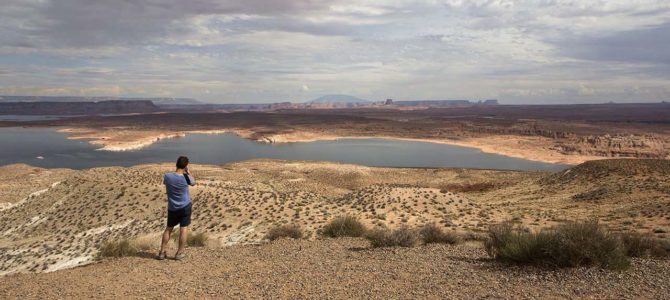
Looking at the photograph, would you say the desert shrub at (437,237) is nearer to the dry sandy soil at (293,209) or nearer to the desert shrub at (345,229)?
the desert shrub at (345,229)

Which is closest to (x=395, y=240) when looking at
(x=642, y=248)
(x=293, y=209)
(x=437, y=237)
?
(x=437, y=237)

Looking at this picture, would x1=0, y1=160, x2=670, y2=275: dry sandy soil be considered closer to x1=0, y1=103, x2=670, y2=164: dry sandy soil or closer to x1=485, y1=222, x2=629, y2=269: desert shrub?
x1=485, y1=222, x2=629, y2=269: desert shrub

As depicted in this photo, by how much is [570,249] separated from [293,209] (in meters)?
11.0

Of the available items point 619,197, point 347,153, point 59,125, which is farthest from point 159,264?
point 59,125

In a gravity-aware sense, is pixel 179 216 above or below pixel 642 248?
above

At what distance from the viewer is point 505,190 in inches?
1101

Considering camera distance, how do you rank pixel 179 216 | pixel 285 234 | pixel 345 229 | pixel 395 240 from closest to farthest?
pixel 179 216, pixel 395 240, pixel 285 234, pixel 345 229

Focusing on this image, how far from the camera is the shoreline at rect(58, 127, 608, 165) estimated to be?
61403 millimetres

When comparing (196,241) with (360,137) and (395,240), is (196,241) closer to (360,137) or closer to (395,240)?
(395,240)

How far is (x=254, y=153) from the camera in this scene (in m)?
65.2

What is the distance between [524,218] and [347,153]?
49.8 meters

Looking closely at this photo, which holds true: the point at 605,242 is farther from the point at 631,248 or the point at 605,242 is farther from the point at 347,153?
the point at 347,153

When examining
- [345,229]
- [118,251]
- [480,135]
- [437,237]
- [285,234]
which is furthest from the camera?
[480,135]

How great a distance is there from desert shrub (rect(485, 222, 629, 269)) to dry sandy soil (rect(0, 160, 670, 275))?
17.0ft
